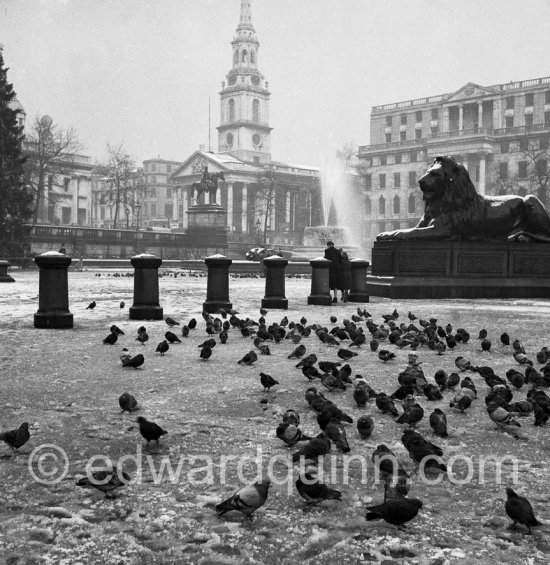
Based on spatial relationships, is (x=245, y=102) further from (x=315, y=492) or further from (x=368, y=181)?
(x=315, y=492)

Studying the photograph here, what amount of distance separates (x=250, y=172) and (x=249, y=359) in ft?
347

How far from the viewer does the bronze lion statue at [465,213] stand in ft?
58.6

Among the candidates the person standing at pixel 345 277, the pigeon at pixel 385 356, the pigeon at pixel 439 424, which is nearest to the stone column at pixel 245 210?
the person standing at pixel 345 277

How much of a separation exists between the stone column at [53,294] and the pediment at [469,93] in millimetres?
92301

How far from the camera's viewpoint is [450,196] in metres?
18.0

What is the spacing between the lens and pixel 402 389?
5332mm

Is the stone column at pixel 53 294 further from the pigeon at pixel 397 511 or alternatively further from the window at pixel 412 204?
the window at pixel 412 204

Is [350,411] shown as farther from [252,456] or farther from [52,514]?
[52,514]

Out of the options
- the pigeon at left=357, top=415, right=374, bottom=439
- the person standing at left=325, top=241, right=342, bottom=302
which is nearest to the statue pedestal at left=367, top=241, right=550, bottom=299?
the person standing at left=325, top=241, right=342, bottom=302

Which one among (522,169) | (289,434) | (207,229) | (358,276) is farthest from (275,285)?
(522,169)

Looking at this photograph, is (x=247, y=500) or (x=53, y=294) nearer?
(x=247, y=500)

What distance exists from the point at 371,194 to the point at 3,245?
7408 centimetres

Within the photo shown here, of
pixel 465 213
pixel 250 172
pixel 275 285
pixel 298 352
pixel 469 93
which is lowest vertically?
pixel 298 352

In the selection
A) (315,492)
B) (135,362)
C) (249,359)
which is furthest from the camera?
(249,359)
